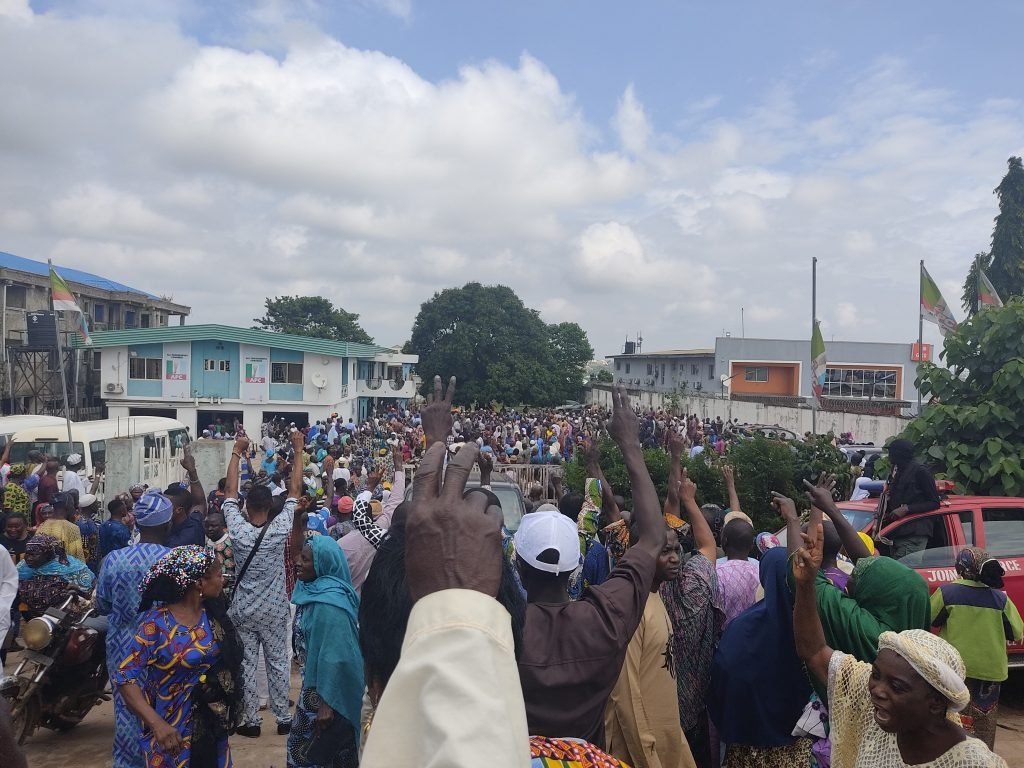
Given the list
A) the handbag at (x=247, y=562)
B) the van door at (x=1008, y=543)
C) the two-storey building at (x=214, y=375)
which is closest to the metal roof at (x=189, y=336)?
the two-storey building at (x=214, y=375)

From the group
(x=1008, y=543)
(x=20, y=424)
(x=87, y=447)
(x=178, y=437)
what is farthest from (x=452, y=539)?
(x=178, y=437)

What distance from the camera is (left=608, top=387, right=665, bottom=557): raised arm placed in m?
2.32

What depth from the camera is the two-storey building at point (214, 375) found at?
95.0ft

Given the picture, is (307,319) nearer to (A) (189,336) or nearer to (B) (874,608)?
(A) (189,336)

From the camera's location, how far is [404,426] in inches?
1021

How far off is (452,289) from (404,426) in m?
22.7

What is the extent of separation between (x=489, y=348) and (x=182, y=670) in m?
41.6

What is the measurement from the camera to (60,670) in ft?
16.4

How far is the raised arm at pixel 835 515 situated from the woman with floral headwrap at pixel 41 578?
4.82 m

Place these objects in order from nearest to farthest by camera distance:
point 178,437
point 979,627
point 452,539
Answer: point 452,539
point 979,627
point 178,437

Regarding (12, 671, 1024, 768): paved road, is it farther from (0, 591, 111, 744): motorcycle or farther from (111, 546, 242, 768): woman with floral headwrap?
(111, 546, 242, 768): woman with floral headwrap

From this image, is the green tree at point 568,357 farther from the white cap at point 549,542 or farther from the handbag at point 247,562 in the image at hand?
the white cap at point 549,542

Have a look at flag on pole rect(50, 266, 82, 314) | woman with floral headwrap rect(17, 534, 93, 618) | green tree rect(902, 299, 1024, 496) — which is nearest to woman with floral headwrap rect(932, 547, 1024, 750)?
green tree rect(902, 299, 1024, 496)

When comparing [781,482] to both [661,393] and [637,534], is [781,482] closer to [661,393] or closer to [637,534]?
[637,534]
